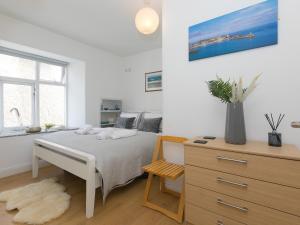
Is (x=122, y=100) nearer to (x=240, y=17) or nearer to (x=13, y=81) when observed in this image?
(x=13, y=81)

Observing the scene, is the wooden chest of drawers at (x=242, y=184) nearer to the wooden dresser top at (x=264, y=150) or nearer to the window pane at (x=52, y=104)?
the wooden dresser top at (x=264, y=150)

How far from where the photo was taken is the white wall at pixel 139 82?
3.84 metres

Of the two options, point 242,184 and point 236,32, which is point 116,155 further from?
point 236,32

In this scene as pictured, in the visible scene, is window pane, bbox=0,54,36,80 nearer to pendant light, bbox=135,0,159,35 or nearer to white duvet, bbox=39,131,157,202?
white duvet, bbox=39,131,157,202

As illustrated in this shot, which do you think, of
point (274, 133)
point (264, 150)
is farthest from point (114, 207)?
point (274, 133)

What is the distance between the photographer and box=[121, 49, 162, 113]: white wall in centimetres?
384

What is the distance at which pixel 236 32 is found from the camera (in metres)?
1.43

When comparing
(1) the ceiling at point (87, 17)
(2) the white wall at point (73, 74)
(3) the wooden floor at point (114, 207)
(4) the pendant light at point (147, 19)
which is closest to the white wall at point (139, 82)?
(2) the white wall at point (73, 74)

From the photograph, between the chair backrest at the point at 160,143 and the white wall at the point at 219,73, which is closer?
the white wall at the point at 219,73

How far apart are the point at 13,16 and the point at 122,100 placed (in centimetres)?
268

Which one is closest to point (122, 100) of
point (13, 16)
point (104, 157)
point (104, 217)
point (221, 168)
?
point (13, 16)

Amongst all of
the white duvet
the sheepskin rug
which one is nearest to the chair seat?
the white duvet

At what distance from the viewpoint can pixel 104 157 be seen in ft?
5.42

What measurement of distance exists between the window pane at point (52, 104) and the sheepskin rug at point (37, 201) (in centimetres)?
176
